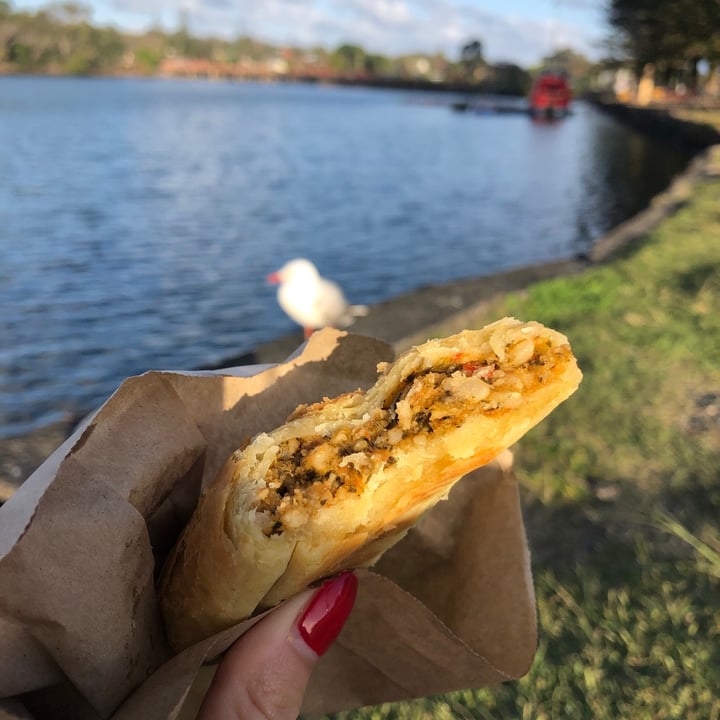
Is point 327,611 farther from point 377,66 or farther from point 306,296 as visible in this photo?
point 377,66

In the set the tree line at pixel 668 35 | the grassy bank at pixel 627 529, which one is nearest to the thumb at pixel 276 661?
the grassy bank at pixel 627 529

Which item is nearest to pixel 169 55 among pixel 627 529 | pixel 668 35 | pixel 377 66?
pixel 377 66

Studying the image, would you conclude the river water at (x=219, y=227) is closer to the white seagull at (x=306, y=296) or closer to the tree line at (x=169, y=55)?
the white seagull at (x=306, y=296)

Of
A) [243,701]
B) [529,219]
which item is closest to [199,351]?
[243,701]

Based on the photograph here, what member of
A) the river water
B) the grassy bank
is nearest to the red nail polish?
the grassy bank

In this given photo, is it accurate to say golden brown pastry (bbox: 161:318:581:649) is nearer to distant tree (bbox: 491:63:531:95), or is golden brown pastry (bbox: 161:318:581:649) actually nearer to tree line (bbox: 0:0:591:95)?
tree line (bbox: 0:0:591:95)
